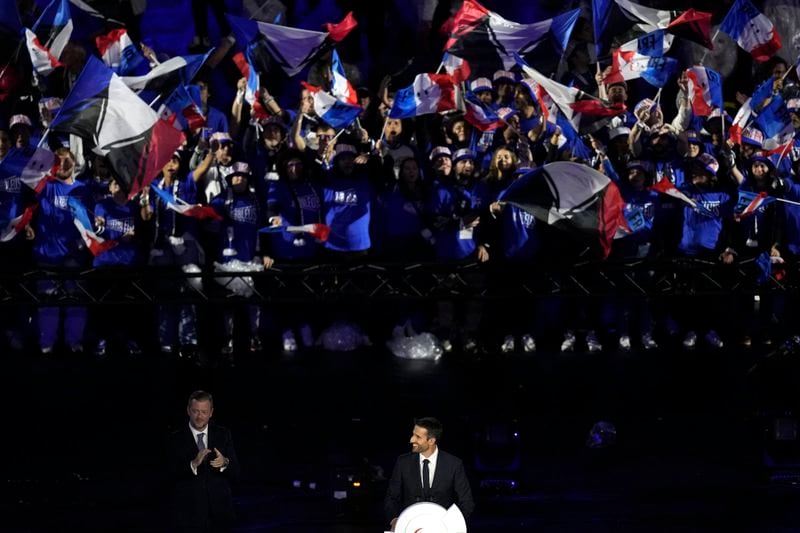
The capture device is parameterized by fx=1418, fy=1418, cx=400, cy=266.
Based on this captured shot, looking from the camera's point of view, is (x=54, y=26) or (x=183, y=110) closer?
(x=183, y=110)

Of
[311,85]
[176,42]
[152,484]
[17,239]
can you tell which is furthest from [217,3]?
[152,484]

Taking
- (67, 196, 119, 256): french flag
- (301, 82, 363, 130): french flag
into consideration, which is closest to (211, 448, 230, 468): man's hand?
(67, 196, 119, 256): french flag

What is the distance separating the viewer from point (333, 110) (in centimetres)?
1307

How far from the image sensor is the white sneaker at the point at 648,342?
13822 mm

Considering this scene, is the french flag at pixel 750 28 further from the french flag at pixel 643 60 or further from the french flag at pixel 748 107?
the french flag at pixel 643 60

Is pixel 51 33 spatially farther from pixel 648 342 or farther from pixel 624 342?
pixel 648 342

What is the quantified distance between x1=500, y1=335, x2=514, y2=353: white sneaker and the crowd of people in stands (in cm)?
3

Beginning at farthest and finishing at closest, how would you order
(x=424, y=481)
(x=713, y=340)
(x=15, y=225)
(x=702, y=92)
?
(x=702, y=92) → (x=713, y=340) → (x=15, y=225) → (x=424, y=481)

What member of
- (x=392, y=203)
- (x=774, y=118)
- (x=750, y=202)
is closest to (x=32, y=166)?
(x=392, y=203)

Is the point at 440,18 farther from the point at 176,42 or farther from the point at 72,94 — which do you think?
the point at 72,94

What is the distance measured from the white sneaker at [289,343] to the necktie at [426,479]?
20.5ft

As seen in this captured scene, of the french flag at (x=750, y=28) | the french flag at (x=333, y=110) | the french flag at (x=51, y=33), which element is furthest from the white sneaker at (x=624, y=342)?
the french flag at (x=51, y=33)

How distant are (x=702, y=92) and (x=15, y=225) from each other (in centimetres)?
686

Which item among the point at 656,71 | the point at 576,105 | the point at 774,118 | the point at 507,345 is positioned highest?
the point at 656,71
